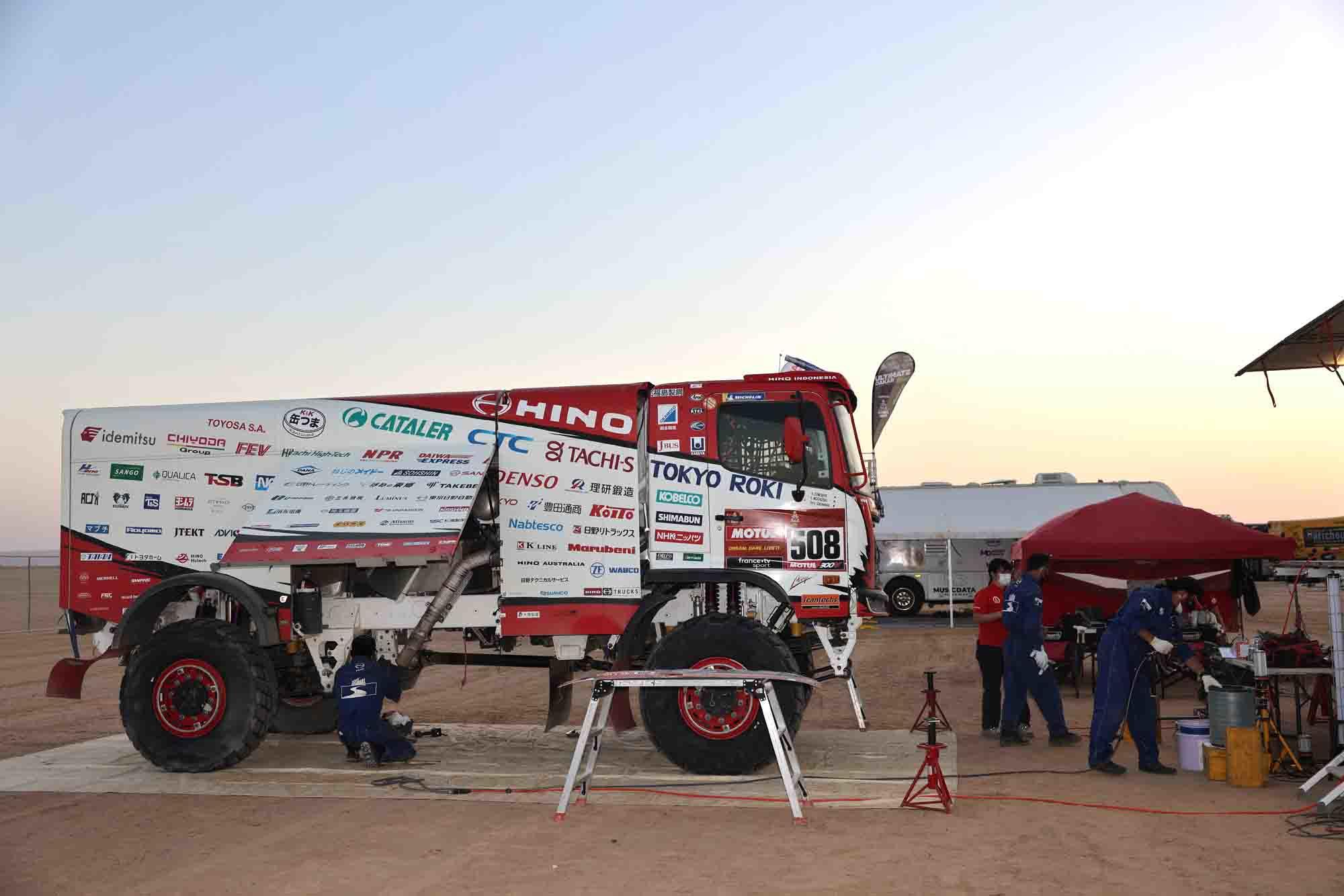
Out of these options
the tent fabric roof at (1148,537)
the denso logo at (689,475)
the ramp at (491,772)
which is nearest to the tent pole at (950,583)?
the tent fabric roof at (1148,537)

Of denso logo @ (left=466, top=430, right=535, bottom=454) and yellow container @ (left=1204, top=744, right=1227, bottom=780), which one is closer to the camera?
yellow container @ (left=1204, top=744, right=1227, bottom=780)

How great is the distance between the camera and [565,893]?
6.26 metres

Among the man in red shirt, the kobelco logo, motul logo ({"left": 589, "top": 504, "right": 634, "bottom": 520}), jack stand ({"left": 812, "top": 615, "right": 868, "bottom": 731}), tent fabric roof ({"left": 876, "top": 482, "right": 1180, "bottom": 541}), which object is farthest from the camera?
tent fabric roof ({"left": 876, "top": 482, "right": 1180, "bottom": 541})

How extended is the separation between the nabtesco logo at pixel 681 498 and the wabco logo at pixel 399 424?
6.87 feet

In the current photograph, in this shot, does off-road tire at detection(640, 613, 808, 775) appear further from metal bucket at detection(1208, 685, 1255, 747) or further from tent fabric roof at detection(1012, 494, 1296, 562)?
tent fabric roof at detection(1012, 494, 1296, 562)

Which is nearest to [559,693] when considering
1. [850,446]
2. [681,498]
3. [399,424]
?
[681,498]

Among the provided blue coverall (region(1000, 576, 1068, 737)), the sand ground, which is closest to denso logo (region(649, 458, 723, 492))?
the sand ground

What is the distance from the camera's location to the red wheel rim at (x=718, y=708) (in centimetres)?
938

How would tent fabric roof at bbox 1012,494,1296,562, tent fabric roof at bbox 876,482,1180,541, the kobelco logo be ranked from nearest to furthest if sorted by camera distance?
1. the kobelco logo
2. tent fabric roof at bbox 1012,494,1296,562
3. tent fabric roof at bbox 876,482,1180,541

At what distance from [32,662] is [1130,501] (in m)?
19.1

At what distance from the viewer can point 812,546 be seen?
9.85 m

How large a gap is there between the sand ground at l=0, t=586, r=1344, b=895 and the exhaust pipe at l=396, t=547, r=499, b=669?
173 cm

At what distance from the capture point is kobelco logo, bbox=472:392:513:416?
10.3 metres

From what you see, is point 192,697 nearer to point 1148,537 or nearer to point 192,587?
point 192,587
